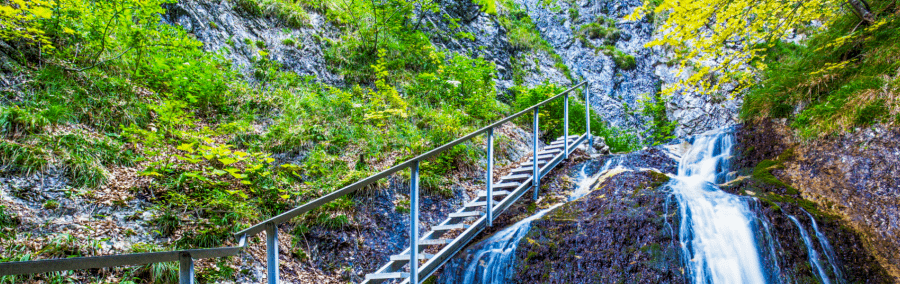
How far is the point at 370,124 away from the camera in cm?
626

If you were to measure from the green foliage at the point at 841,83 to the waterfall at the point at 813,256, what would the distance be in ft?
5.57

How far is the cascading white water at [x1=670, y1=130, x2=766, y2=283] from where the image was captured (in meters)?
3.06

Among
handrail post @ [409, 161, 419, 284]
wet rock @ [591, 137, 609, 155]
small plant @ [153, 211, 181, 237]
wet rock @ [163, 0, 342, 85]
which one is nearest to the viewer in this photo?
handrail post @ [409, 161, 419, 284]

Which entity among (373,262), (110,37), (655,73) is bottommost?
(373,262)

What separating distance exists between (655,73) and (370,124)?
30.2 feet

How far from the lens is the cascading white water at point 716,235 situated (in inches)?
121

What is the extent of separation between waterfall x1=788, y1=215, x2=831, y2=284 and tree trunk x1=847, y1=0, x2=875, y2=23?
3177 millimetres

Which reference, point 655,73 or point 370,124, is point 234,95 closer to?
point 370,124

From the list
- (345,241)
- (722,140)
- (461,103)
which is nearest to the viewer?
(345,241)

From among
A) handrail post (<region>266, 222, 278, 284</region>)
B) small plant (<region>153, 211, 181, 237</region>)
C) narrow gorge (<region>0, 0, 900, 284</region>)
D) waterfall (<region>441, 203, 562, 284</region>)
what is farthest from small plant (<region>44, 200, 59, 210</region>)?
waterfall (<region>441, 203, 562, 284</region>)

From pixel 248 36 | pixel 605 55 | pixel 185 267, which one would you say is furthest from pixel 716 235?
pixel 605 55

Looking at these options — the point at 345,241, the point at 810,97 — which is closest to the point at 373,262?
the point at 345,241

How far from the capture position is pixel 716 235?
342 cm

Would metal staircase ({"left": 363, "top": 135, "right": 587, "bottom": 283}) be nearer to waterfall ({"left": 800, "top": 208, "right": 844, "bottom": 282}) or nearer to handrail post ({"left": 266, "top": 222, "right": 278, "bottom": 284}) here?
handrail post ({"left": 266, "top": 222, "right": 278, "bottom": 284})
